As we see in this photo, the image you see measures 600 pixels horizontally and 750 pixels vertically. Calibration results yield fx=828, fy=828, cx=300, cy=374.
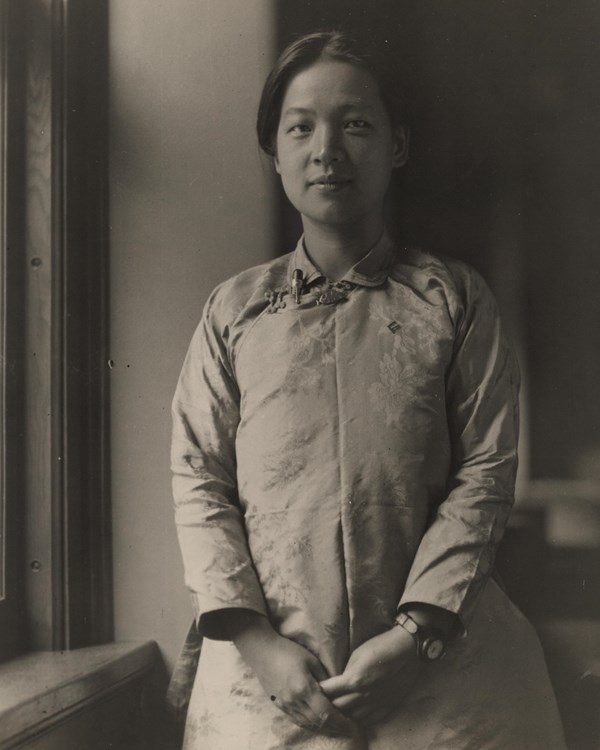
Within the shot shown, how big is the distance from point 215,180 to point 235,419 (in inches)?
11.5

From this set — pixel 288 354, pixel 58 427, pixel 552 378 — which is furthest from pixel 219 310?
pixel 552 378

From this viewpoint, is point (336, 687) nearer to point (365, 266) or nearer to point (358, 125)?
point (365, 266)

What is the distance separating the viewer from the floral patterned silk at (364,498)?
0.90 m

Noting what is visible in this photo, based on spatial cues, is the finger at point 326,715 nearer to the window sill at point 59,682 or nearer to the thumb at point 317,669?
the thumb at point 317,669

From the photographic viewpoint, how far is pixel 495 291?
3.22 ft

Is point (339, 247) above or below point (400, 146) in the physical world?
below

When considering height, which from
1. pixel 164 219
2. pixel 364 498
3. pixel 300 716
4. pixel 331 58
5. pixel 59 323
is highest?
pixel 331 58

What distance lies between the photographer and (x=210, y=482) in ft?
3.11

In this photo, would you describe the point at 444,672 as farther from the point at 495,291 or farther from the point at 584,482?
the point at 495,291

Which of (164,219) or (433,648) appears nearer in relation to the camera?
(433,648)

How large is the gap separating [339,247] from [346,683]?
0.49 metres

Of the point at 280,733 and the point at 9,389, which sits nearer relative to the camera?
the point at 280,733

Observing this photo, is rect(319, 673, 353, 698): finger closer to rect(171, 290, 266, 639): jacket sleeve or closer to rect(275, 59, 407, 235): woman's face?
rect(171, 290, 266, 639): jacket sleeve

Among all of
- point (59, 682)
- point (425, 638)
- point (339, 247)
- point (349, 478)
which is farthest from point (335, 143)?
point (59, 682)
